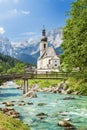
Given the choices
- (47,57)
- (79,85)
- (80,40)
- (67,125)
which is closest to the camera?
(67,125)

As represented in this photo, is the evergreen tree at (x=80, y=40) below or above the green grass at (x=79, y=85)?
above

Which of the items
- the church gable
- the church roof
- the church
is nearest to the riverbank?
the church

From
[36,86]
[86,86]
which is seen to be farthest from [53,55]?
[86,86]

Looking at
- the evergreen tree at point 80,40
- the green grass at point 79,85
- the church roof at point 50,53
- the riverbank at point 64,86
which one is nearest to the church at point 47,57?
the church roof at point 50,53

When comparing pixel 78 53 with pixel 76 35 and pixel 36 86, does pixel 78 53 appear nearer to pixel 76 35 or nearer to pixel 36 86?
pixel 76 35

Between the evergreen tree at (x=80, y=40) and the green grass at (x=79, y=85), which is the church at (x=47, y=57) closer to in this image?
the green grass at (x=79, y=85)

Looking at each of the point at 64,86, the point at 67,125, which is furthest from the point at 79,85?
the point at 67,125

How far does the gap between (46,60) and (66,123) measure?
141m

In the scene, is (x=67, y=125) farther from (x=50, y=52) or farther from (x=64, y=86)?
(x=50, y=52)

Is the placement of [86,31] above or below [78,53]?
above

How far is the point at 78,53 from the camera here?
47.2 meters

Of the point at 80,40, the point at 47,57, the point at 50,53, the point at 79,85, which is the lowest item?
the point at 79,85

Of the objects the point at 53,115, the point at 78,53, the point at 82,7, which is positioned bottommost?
the point at 53,115

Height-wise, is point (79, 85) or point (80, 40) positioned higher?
point (80, 40)
